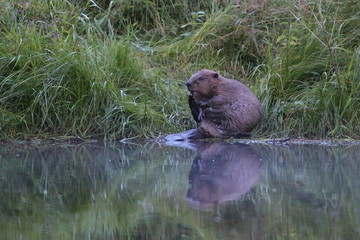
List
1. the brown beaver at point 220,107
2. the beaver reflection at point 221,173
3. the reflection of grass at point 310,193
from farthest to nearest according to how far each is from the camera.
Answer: the brown beaver at point 220,107, the beaver reflection at point 221,173, the reflection of grass at point 310,193

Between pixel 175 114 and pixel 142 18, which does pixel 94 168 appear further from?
pixel 142 18

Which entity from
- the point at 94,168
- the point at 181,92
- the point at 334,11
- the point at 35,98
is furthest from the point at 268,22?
the point at 94,168

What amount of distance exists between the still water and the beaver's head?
2.43 feet

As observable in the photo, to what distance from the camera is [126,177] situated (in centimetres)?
405

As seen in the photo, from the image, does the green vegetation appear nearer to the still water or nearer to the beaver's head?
the beaver's head

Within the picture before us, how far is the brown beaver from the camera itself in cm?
588

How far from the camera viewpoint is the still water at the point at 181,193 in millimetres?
2812

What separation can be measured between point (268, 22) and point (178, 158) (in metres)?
2.90

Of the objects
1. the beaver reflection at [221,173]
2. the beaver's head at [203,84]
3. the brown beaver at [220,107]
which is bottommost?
the brown beaver at [220,107]

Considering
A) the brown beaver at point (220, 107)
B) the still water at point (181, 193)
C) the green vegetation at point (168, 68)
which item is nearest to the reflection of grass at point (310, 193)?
the still water at point (181, 193)

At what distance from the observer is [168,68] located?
706cm

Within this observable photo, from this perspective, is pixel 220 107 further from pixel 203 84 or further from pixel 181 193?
pixel 181 193

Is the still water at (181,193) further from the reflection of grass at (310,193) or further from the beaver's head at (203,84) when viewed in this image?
the beaver's head at (203,84)

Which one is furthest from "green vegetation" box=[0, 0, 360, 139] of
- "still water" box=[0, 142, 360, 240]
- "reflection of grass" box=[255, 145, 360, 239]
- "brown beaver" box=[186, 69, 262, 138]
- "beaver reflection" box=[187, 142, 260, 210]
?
"reflection of grass" box=[255, 145, 360, 239]
